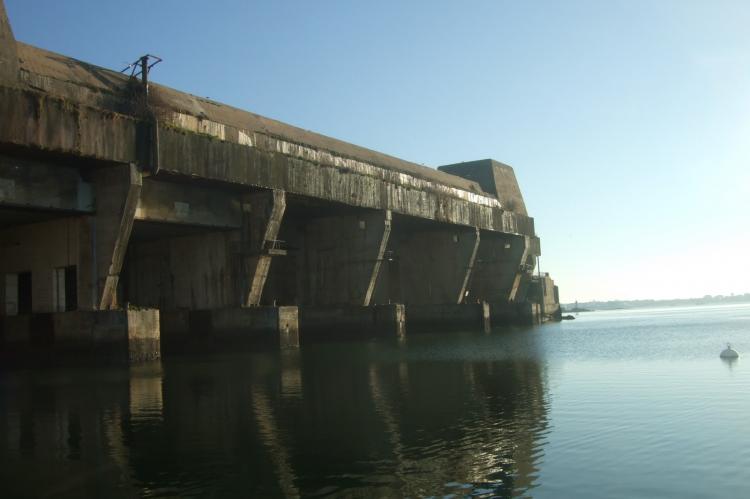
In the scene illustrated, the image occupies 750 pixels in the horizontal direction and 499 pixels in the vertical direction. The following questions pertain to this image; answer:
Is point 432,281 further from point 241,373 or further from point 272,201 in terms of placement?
point 241,373

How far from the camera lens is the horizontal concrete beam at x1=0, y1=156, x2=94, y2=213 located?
32.1 m

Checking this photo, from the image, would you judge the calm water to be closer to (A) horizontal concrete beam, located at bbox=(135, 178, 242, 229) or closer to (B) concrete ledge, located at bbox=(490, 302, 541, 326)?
(A) horizontal concrete beam, located at bbox=(135, 178, 242, 229)

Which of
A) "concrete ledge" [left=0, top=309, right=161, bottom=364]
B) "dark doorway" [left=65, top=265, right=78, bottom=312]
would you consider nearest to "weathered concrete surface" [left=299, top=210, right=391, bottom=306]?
"concrete ledge" [left=0, top=309, right=161, bottom=364]

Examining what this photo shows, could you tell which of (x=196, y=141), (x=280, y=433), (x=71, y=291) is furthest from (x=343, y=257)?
(x=280, y=433)

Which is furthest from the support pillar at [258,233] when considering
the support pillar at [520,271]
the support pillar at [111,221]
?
the support pillar at [520,271]

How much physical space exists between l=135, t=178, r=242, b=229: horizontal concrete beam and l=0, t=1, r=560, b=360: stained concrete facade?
0.09 meters

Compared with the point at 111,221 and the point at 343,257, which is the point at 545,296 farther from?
the point at 111,221

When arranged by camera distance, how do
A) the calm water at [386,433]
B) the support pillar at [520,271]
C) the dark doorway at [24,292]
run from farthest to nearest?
the support pillar at [520,271]
the dark doorway at [24,292]
the calm water at [386,433]

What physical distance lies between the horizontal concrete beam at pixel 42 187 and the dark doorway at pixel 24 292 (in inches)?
298

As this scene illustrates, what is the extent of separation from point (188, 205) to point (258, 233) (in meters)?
4.73

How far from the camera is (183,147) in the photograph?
37656mm

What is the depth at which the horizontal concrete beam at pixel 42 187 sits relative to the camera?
3212 cm

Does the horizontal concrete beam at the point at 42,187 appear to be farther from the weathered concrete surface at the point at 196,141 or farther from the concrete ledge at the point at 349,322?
the concrete ledge at the point at 349,322

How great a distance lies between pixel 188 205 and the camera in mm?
41062
